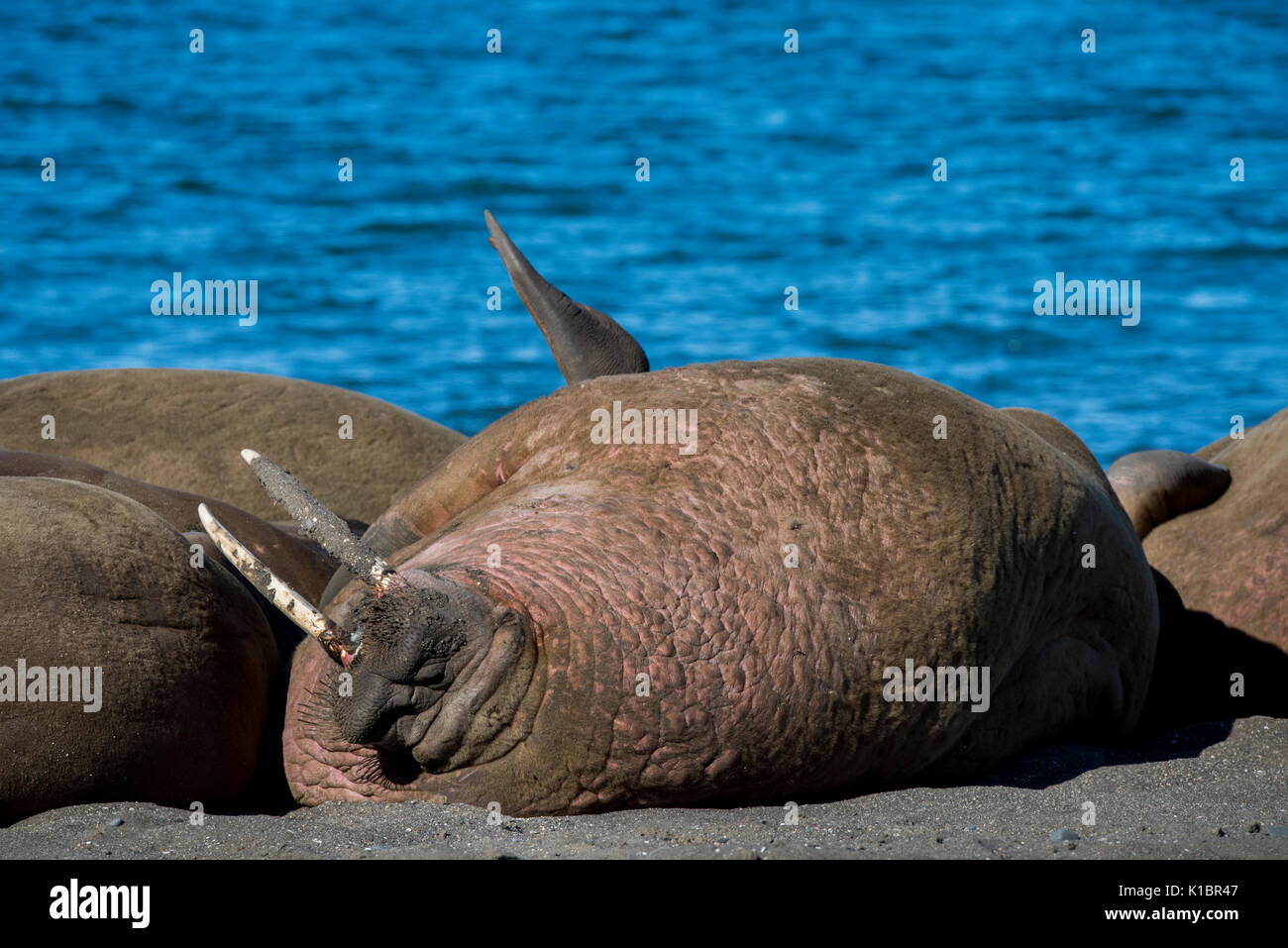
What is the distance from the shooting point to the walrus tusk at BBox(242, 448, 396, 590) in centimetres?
328

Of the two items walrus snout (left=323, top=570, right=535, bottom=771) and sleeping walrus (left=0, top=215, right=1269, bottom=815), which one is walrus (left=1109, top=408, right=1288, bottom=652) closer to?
sleeping walrus (left=0, top=215, right=1269, bottom=815)

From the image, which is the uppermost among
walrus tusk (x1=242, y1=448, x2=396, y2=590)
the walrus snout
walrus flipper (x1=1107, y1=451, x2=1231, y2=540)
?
walrus tusk (x1=242, y1=448, x2=396, y2=590)

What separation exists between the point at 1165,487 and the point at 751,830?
3.50m

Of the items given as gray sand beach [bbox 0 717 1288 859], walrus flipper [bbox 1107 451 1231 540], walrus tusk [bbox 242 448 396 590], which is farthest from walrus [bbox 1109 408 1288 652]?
walrus tusk [bbox 242 448 396 590]

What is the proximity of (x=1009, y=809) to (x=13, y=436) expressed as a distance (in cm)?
426

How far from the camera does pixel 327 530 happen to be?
3299mm

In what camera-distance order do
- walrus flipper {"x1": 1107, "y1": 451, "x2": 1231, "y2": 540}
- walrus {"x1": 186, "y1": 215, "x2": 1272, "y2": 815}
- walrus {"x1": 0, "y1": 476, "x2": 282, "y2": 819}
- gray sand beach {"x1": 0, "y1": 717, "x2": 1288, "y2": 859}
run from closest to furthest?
gray sand beach {"x1": 0, "y1": 717, "x2": 1288, "y2": 859}, walrus {"x1": 186, "y1": 215, "x2": 1272, "y2": 815}, walrus {"x1": 0, "y1": 476, "x2": 282, "y2": 819}, walrus flipper {"x1": 1107, "y1": 451, "x2": 1231, "y2": 540}

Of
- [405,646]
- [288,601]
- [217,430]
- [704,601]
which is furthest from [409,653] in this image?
[217,430]

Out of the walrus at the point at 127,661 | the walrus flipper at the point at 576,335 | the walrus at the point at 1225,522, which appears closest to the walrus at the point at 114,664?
the walrus at the point at 127,661

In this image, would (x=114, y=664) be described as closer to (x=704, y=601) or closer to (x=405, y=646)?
(x=405, y=646)

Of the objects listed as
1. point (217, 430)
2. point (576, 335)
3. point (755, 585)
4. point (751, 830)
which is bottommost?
point (751, 830)

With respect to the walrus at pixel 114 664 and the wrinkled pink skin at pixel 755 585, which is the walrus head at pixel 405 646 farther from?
the walrus at pixel 114 664

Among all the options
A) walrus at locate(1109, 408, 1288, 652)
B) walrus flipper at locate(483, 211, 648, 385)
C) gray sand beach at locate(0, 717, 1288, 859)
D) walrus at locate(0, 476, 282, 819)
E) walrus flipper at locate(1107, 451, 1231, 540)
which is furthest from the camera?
walrus flipper at locate(1107, 451, 1231, 540)
